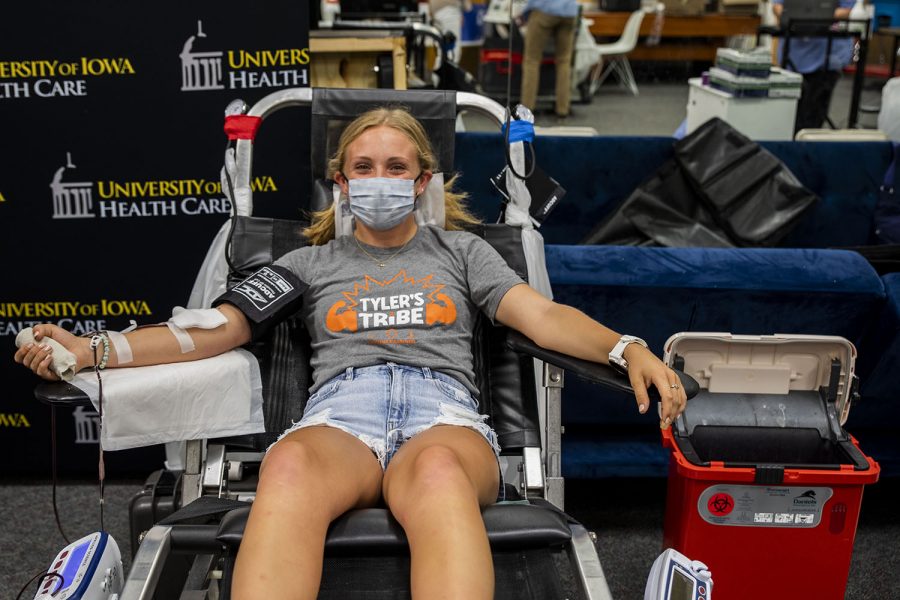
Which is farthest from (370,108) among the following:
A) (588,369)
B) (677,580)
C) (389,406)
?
(677,580)

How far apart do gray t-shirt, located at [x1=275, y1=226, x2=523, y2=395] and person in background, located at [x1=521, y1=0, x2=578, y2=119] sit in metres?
3.83

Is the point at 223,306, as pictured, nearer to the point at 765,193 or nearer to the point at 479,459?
the point at 479,459

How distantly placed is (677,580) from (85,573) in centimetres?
101

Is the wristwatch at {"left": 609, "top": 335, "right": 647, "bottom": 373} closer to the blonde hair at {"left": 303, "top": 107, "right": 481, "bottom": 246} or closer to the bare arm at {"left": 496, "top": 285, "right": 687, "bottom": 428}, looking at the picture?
the bare arm at {"left": 496, "top": 285, "right": 687, "bottom": 428}

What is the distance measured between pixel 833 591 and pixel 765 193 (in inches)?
68.1

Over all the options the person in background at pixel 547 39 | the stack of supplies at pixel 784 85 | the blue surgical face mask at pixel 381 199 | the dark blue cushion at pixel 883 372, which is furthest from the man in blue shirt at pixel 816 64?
the blue surgical face mask at pixel 381 199

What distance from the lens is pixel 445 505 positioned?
1544 millimetres

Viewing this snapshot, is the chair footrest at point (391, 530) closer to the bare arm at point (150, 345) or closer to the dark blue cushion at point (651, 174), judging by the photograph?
the bare arm at point (150, 345)

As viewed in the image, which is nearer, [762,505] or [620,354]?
[620,354]

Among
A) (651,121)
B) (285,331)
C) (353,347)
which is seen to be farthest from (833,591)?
(651,121)

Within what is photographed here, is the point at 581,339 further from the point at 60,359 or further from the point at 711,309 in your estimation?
the point at 60,359

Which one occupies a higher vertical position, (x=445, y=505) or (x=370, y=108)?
(x=370, y=108)

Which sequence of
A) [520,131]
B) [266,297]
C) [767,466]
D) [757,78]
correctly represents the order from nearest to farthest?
[266,297] < [767,466] < [520,131] < [757,78]

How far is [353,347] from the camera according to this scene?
1.97m
